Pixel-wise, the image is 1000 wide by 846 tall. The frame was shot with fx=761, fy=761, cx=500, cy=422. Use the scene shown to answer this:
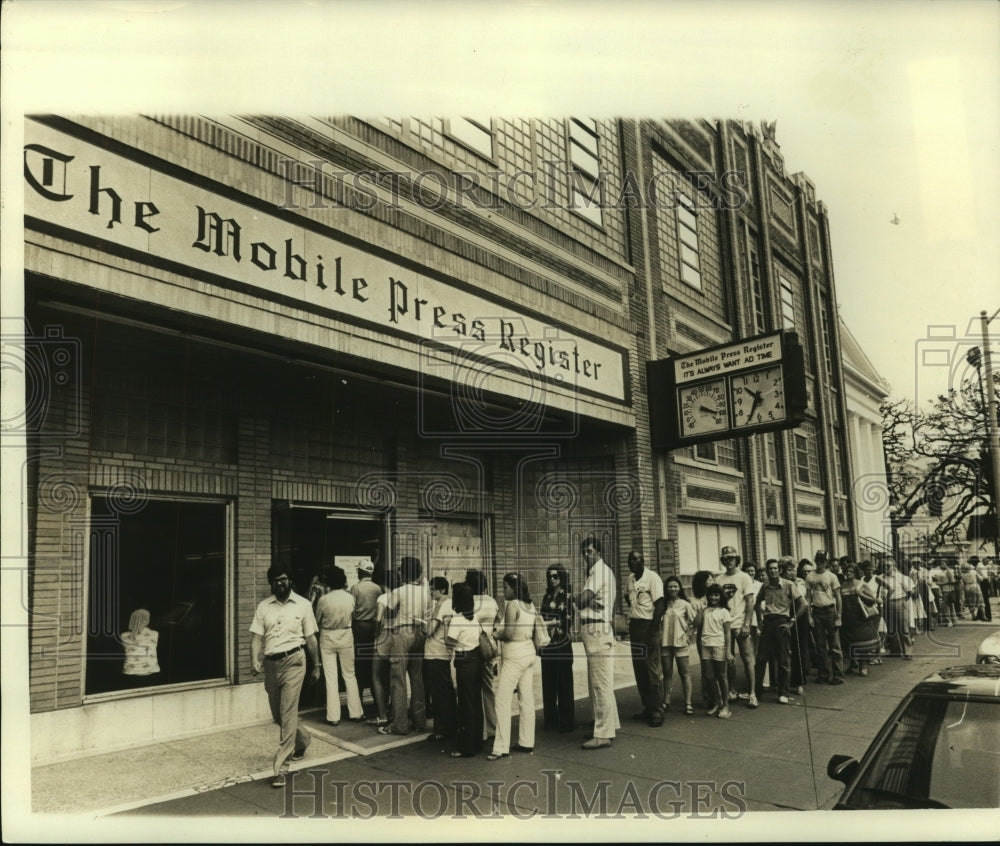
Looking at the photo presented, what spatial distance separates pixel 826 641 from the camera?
433 inches

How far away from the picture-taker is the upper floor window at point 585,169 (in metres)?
12.3

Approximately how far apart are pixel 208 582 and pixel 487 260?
5.26 meters

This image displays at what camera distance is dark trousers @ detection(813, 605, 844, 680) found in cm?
1087

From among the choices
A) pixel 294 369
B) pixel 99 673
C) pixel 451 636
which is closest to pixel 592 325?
pixel 294 369

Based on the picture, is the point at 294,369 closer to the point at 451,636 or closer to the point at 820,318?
the point at 451,636

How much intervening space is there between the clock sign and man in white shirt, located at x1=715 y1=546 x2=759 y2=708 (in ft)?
9.41

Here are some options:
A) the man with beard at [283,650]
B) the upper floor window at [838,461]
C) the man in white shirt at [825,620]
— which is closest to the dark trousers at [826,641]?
the man in white shirt at [825,620]

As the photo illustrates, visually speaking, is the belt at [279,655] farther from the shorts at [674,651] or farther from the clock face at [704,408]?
the clock face at [704,408]

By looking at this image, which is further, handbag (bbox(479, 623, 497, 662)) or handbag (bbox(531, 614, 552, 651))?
handbag (bbox(531, 614, 552, 651))

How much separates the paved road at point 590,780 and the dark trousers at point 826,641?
103 inches

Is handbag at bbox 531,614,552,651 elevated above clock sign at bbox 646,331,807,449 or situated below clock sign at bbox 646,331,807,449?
below

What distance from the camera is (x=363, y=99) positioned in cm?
698

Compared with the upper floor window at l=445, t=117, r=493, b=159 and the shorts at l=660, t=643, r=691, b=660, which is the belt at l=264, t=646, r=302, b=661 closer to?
the shorts at l=660, t=643, r=691, b=660

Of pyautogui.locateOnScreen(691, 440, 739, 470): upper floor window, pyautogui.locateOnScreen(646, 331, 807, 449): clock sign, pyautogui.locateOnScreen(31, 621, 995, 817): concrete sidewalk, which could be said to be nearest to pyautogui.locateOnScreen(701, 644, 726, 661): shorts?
pyautogui.locateOnScreen(31, 621, 995, 817): concrete sidewalk
